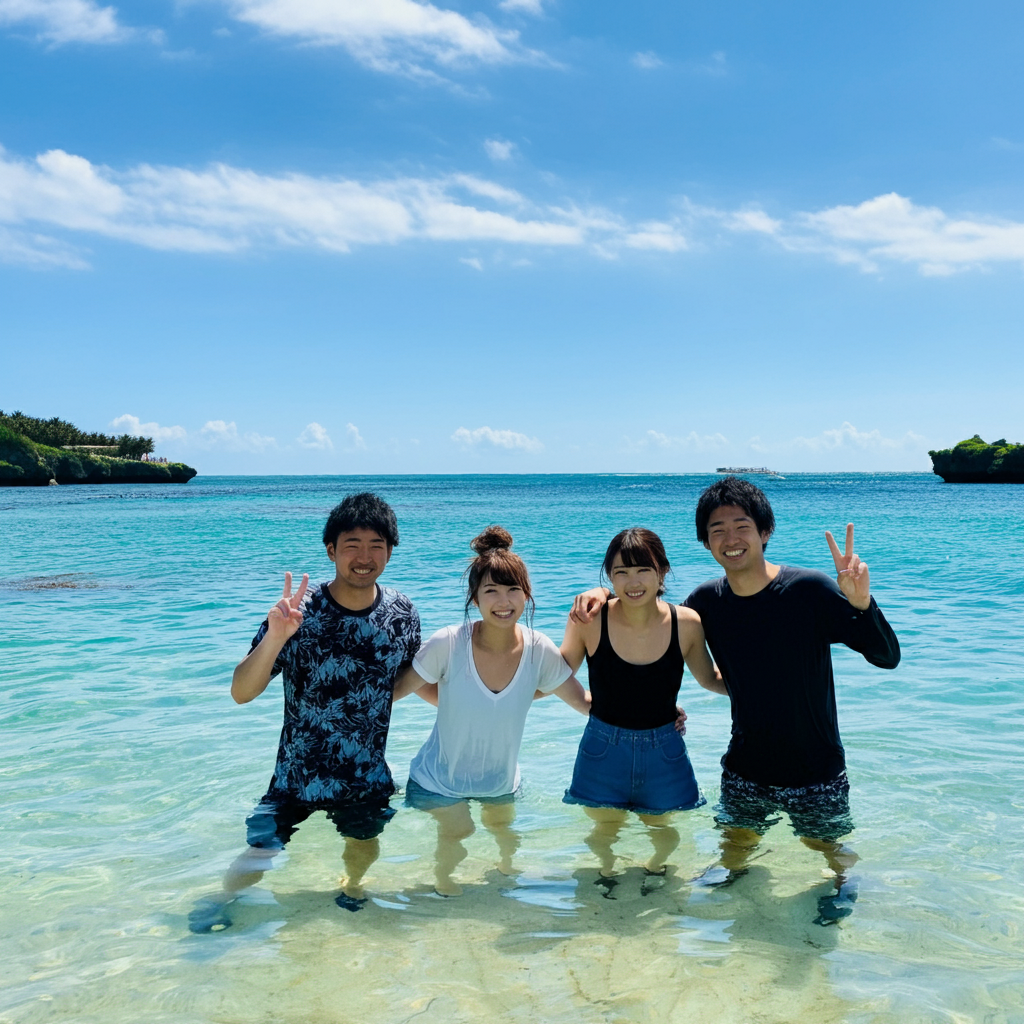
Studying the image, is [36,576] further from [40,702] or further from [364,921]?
[364,921]

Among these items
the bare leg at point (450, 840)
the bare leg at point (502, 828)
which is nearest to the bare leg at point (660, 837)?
the bare leg at point (502, 828)

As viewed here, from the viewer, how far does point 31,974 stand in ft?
11.5

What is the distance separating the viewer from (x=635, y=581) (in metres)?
4.00

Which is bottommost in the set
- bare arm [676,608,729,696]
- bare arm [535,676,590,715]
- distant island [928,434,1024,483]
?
bare arm [535,676,590,715]

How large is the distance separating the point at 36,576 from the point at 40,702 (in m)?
11.1

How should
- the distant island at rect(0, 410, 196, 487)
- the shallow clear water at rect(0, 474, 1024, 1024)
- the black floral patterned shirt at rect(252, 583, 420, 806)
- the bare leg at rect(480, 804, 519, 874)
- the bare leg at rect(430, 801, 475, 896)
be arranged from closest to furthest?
the shallow clear water at rect(0, 474, 1024, 1024), the black floral patterned shirt at rect(252, 583, 420, 806), the bare leg at rect(430, 801, 475, 896), the bare leg at rect(480, 804, 519, 874), the distant island at rect(0, 410, 196, 487)

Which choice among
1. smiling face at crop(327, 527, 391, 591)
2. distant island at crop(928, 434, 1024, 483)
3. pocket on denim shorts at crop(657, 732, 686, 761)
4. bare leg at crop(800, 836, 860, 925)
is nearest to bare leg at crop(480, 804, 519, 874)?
pocket on denim shorts at crop(657, 732, 686, 761)

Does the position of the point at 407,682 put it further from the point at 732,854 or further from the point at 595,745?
the point at 732,854

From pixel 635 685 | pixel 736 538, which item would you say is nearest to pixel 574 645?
pixel 635 685

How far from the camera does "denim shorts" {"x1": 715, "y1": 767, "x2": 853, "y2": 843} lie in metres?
4.07

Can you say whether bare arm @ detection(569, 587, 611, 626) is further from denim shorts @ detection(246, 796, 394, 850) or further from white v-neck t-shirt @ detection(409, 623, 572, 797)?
denim shorts @ detection(246, 796, 394, 850)

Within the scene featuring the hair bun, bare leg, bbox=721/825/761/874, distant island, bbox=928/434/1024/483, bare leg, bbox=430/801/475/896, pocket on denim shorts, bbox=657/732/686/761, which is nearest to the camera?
pocket on denim shorts, bbox=657/732/686/761

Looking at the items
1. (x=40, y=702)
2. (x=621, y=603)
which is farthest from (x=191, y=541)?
(x=621, y=603)

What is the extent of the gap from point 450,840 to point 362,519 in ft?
5.89
